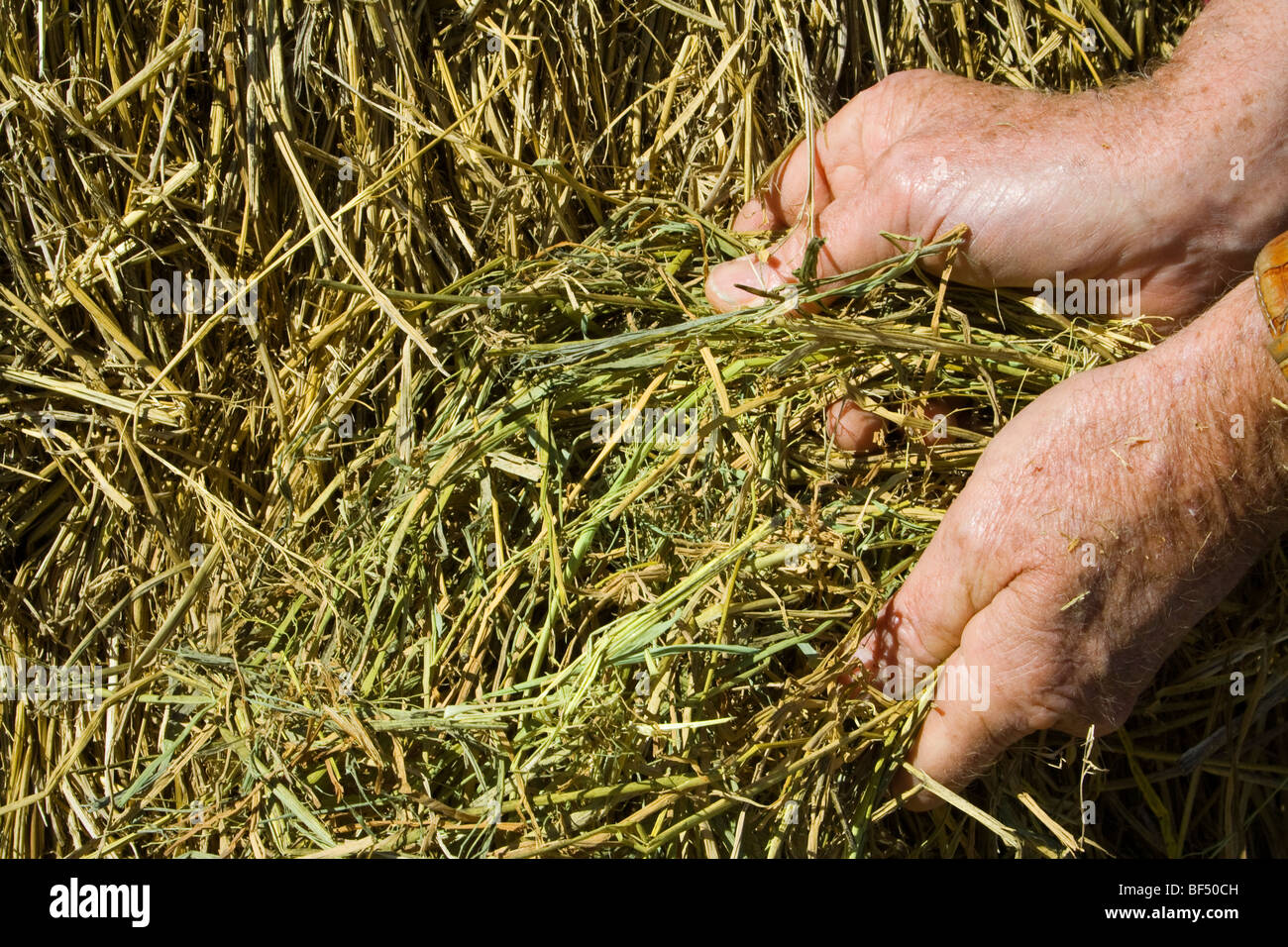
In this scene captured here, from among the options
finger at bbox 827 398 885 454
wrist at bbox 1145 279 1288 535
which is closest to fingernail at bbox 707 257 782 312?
finger at bbox 827 398 885 454

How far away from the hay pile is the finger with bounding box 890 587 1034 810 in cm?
4

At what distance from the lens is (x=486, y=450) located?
1249mm

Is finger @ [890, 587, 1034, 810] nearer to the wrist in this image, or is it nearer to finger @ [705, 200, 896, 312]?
the wrist

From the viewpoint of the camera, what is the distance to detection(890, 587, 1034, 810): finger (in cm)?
112

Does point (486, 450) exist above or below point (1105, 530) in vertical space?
above

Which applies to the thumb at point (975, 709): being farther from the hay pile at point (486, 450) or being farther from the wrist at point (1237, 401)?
the wrist at point (1237, 401)

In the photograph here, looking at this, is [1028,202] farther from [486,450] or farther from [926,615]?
[486,450]

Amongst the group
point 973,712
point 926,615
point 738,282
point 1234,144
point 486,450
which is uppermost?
point 1234,144

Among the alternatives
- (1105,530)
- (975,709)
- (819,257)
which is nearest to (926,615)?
(975,709)

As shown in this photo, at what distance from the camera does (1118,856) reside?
132cm

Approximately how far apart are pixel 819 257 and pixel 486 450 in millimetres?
495

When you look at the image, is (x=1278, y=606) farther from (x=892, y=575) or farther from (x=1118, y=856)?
(x=892, y=575)

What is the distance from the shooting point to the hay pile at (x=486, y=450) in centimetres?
114

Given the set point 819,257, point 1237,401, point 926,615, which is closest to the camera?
point 1237,401
